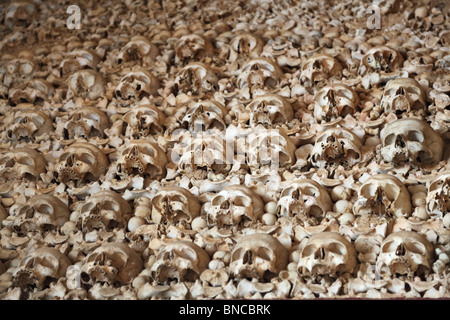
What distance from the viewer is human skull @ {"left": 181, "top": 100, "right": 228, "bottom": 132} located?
4.16 meters

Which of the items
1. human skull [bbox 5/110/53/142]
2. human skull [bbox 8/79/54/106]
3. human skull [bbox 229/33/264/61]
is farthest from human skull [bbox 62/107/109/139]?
human skull [bbox 229/33/264/61]

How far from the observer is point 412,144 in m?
3.69

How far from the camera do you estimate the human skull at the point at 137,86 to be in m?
4.49

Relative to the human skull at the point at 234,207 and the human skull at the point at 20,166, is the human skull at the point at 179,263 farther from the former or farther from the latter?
the human skull at the point at 20,166

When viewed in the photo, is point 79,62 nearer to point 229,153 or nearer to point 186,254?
point 229,153

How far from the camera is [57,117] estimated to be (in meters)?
4.54

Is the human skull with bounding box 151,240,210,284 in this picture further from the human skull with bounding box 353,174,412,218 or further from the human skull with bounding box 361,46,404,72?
the human skull with bounding box 361,46,404,72

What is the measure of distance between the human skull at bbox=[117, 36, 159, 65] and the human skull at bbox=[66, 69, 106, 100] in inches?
8.5

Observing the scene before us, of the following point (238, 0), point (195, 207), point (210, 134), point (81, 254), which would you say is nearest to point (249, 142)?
point (210, 134)

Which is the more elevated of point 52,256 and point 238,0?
point 238,0

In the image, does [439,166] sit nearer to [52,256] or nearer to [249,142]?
[249,142]

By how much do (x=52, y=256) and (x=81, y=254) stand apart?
145mm

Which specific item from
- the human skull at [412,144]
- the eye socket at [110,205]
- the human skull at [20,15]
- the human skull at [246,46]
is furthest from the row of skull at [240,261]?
the human skull at [20,15]

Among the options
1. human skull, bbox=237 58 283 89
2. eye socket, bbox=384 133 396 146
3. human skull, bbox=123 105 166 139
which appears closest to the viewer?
eye socket, bbox=384 133 396 146
